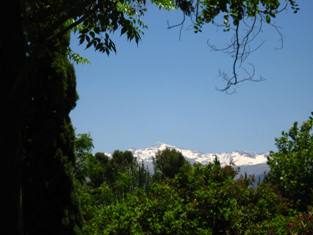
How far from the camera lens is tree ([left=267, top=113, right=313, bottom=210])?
79.3 ft

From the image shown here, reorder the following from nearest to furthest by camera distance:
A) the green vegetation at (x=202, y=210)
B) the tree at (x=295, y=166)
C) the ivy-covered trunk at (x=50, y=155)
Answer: the green vegetation at (x=202, y=210)
the ivy-covered trunk at (x=50, y=155)
the tree at (x=295, y=166)

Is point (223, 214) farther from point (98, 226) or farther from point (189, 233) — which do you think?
point (98, 226)

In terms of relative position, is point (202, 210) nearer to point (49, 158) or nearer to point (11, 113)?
point (49, 158)

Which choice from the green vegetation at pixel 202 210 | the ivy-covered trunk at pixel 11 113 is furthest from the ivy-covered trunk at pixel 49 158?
the ivy-covered trunk at pixel 11 113

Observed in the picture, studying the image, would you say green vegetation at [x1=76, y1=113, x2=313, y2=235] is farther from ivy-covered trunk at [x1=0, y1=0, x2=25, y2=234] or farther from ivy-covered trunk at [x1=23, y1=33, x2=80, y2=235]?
ivy-covered trunk at [x1=0, y1=0, x2=25, y2=234]

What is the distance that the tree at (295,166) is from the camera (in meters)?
24.2

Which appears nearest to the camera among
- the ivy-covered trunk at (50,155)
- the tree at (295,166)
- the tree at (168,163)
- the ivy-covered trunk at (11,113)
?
the ivy-covered trunk at (11,113)

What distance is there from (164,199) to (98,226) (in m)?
1.86

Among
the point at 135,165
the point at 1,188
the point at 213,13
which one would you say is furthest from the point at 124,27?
the point at 135,165

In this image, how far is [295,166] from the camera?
82.8 feet

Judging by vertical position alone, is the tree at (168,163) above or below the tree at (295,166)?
above

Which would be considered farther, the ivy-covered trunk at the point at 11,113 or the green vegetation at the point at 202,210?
the green vegetation at the point at 202,210

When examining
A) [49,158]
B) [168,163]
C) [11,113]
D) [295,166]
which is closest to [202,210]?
[49,158]

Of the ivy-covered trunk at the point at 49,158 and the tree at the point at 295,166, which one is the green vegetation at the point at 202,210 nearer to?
the ivy-covered trunk at the point at 49,158
